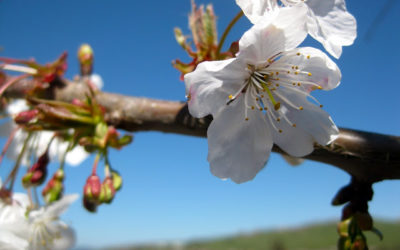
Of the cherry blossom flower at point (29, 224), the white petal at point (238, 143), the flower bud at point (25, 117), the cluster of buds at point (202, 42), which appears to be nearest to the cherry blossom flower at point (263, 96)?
the white petal at point (238, 143)

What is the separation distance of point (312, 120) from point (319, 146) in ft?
0.24

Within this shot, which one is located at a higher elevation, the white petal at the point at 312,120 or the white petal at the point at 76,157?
the white petal at the point at 76,157

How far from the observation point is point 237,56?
0.72m

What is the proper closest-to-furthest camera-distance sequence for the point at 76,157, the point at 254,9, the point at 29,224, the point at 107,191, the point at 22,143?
the point at 254,9 → the point at 107,191 → the point at 29,224 → the point at 22,143 → the point at 76,157

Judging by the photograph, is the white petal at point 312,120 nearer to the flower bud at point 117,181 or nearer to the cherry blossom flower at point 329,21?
the cherry blossom flower at point 329,21

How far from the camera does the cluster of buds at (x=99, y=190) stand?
996 mm

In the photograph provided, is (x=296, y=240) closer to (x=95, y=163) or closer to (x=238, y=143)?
(x=95, y=163)

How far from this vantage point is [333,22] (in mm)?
841

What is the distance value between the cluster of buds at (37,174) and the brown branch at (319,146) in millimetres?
304

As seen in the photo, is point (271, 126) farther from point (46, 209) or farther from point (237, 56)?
point (46, 209)

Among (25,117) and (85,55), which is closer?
(25,117)

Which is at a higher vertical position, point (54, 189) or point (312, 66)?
point (312, 66)

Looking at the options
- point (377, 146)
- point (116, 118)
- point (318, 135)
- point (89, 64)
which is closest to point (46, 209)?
point (116, 118)

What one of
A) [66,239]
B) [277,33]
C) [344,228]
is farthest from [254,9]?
[66,239]
